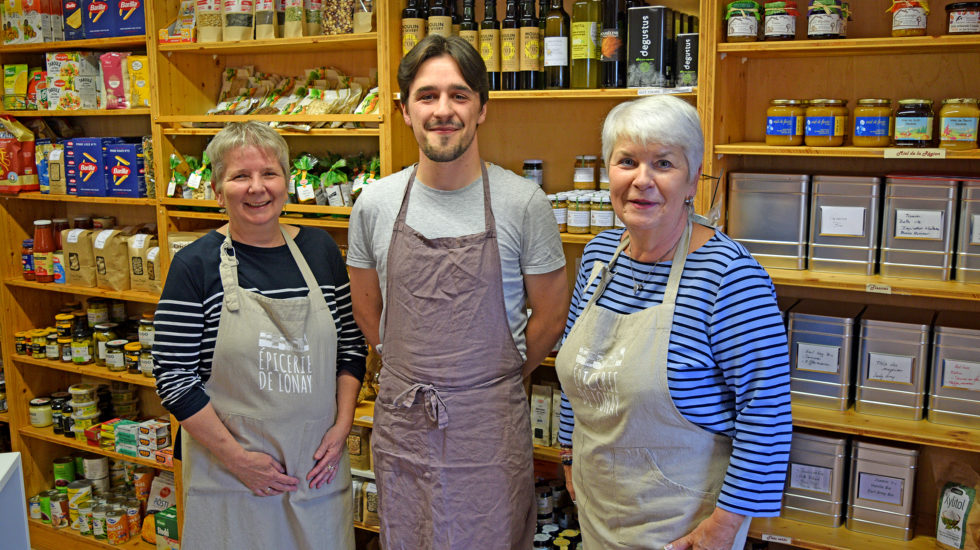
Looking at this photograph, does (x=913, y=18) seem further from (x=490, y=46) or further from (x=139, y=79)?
(x=139, y=79)

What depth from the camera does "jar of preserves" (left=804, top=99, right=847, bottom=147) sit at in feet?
7.80

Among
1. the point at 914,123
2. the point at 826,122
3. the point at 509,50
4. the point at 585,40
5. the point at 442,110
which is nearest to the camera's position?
the point at 442,110

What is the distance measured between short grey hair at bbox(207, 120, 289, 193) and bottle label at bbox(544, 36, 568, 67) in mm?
965

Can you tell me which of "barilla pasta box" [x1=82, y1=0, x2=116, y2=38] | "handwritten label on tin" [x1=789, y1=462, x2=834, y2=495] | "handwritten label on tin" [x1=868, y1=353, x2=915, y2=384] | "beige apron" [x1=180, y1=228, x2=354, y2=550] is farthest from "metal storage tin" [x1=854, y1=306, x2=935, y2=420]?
"barilla pasta box" [x1=82, y1=0, x2=116, y2=38]

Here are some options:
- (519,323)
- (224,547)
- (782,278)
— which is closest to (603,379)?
(519,323)

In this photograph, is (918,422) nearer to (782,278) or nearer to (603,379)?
(782,278)

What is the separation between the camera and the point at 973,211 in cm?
225

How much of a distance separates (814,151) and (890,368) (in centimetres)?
66

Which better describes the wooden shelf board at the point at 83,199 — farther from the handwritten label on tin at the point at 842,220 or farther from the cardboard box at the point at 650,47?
the handwritten label on tin at the point at 842,220

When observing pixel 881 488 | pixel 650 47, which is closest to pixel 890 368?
pixel 881 488

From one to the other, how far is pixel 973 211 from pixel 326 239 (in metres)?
1.77

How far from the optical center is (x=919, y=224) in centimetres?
232

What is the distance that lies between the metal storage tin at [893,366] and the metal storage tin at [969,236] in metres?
0.18

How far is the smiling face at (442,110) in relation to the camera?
6.76 ft
